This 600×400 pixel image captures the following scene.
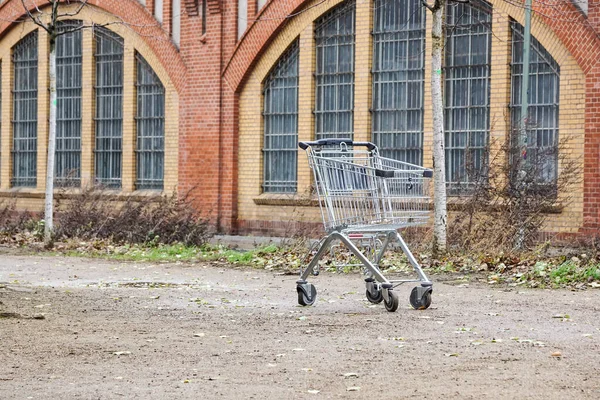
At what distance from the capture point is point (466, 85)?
64.8 feet

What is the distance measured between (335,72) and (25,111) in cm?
951

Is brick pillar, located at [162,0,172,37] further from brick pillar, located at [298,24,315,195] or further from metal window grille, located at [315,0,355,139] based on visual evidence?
metal window grille, located at [315,0,355,139]

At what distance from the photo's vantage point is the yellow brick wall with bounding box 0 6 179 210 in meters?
24.2

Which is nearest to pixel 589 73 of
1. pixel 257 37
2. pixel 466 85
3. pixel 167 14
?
pixel 466 85

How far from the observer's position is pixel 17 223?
23156 millimetres

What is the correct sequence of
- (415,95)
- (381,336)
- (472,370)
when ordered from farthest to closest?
(415,95)
(381,336)
(472,370)

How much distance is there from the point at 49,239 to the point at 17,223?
15.3 ft

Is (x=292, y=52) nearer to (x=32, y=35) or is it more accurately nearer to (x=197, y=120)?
(x=197, y=120)

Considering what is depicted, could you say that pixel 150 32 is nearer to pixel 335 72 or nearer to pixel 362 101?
pixel 335 72

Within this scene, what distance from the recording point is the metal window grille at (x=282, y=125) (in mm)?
22438

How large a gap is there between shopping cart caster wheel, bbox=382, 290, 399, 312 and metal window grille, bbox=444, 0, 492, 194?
30.5 ft

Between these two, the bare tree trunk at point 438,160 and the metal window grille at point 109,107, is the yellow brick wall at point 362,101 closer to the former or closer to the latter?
the bare tree trunk at point 438,160

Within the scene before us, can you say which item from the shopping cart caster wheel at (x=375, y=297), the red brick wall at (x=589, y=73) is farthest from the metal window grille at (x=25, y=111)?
the shopping cart caster wheel at (x=375, y=297)

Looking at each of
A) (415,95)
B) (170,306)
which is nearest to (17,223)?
(415,95)
